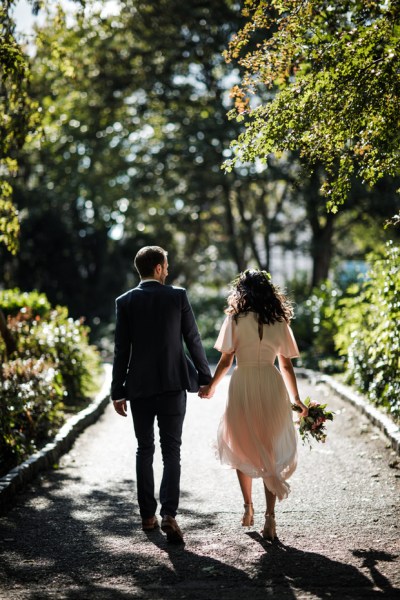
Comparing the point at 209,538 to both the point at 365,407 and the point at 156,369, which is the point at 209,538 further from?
the point at 365,407

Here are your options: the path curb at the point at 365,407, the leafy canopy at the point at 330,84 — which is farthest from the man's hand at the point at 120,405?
the path curb at the point at 365,407

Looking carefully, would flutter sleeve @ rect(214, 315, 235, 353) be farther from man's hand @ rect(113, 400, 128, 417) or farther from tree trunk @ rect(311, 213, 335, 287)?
tree trunk @ rect(311, 213, 335, 287)

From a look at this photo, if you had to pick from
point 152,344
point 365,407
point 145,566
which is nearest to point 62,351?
point 365,407

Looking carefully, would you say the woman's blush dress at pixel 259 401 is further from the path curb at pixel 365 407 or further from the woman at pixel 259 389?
→ the path curb at pixel 365 407

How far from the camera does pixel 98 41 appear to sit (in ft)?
84.1

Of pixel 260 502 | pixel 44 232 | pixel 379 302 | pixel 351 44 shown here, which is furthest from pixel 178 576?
pixel 44 232

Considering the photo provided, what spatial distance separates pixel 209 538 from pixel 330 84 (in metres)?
3.60

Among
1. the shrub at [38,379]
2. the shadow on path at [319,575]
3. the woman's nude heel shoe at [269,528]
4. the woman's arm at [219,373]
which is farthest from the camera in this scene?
the shrub at [38,379]

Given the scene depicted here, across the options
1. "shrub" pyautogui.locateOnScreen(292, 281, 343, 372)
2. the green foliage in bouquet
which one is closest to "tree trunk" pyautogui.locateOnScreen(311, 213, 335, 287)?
"shrub" pyautogui.locateOnScreen(292, 281, 343, 372)

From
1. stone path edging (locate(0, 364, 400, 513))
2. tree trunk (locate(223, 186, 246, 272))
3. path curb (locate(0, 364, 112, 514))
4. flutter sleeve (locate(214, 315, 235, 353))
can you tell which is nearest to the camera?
flutter sleeve (locate(214, 315, 235, 353))

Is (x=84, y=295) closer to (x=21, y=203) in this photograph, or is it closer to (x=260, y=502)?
(x=21, y=203)

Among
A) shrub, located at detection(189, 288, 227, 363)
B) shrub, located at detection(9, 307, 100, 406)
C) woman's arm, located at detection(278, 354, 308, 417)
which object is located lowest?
woman's arm, located at detection(278, 354, 308, 417)

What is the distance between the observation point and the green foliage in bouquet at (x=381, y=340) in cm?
988

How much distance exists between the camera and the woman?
568 centimetres
